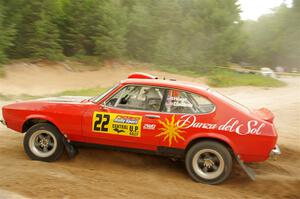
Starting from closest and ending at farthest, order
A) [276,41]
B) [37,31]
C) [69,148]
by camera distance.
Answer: [69,148] < [37,31] < [276,41]

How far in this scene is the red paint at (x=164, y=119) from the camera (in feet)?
18.1

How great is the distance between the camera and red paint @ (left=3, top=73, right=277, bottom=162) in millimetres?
5531

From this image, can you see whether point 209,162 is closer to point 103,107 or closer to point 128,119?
point 128,119

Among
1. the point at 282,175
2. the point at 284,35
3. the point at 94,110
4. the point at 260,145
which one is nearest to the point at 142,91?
the point at 94,110

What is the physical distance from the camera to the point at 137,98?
19.7ft

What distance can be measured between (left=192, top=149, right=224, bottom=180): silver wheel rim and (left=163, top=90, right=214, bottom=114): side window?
26.5 inches

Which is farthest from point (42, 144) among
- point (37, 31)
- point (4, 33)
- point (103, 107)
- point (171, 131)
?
point (37, 31)

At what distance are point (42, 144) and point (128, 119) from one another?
1.59m

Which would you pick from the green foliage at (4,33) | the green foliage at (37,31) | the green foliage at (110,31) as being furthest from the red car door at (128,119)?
the green foliage at (110,31)

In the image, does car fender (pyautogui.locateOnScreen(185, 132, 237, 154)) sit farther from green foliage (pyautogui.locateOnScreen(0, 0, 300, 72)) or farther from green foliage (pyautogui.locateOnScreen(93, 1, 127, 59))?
green foliage (pyautogui.locateOnScreen(93, 1, 127, 59))

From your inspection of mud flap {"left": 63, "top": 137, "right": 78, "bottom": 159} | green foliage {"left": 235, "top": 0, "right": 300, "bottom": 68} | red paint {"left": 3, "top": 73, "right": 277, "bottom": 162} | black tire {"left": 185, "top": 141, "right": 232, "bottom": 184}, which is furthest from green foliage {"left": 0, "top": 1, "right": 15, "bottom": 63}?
green foliage {"left": 235, "top": 0, "right": 300, "bottom": 68}

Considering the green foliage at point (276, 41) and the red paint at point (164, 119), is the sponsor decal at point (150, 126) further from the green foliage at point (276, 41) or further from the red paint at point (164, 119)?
the green foliage at point (276, 41)

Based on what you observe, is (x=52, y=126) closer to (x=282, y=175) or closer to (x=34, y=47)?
(x=282, y=175)

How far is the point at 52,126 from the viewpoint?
6.15 meters
